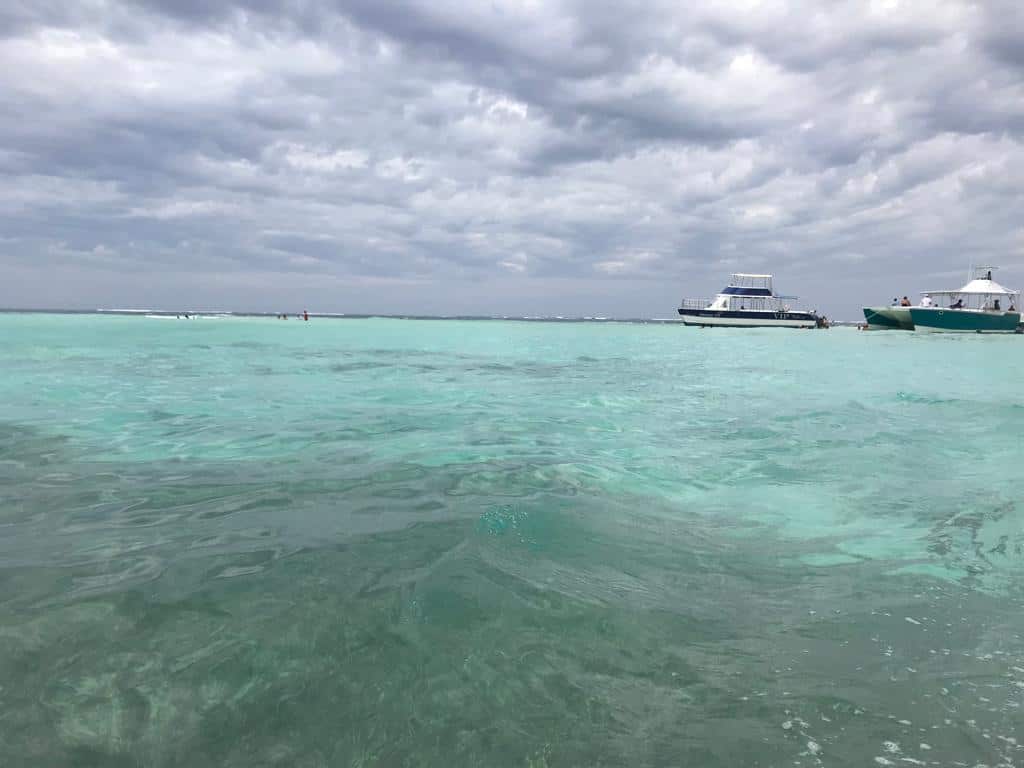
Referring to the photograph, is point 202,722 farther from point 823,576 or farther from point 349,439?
point 349,439

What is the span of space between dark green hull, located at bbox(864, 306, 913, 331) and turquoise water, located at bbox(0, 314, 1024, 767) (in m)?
95.5

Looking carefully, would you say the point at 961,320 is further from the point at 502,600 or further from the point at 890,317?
the point at 502,600

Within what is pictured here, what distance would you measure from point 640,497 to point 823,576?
9.22 ft

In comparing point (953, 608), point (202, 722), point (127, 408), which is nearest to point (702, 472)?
point (953, 608)

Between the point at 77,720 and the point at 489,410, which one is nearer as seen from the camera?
the point at 77,720

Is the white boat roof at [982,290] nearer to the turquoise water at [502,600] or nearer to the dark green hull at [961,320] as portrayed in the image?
the dark green hull at [961,320]

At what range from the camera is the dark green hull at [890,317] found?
93.4 meters

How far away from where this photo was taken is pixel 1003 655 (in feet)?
13.4

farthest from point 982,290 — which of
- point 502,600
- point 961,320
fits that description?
point 502,600

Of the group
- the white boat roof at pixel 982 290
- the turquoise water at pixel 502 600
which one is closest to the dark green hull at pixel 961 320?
the white boat roof at pixel 982 290

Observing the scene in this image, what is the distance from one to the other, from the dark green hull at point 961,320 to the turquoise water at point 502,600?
8485cm

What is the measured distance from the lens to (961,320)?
83188mm

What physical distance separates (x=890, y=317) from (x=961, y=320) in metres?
12.3

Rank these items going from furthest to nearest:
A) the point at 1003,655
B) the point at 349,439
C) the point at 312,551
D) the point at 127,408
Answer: the point at 127,408 < the point at 349,439 < the point at 312,551 < the point at 1003,655
